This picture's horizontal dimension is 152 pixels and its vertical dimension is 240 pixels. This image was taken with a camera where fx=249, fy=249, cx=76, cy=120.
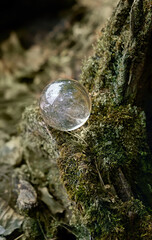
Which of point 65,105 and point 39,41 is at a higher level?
point 39,41

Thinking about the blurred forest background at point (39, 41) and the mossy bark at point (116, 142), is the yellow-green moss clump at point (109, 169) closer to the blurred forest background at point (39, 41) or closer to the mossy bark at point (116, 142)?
the mossy bark at point (116, 142)

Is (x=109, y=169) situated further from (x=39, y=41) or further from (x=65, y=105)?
(x=39, y=41)

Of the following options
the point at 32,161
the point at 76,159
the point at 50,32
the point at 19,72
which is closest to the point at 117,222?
the point at 76,159

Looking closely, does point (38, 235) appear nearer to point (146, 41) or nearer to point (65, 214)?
point (65, 214)

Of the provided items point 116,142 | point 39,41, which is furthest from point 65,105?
point 39,41

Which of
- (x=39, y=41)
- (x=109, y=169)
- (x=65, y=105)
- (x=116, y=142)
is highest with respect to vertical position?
(x=39, y=41)

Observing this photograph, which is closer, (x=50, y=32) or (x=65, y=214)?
(x=65, y=214)
